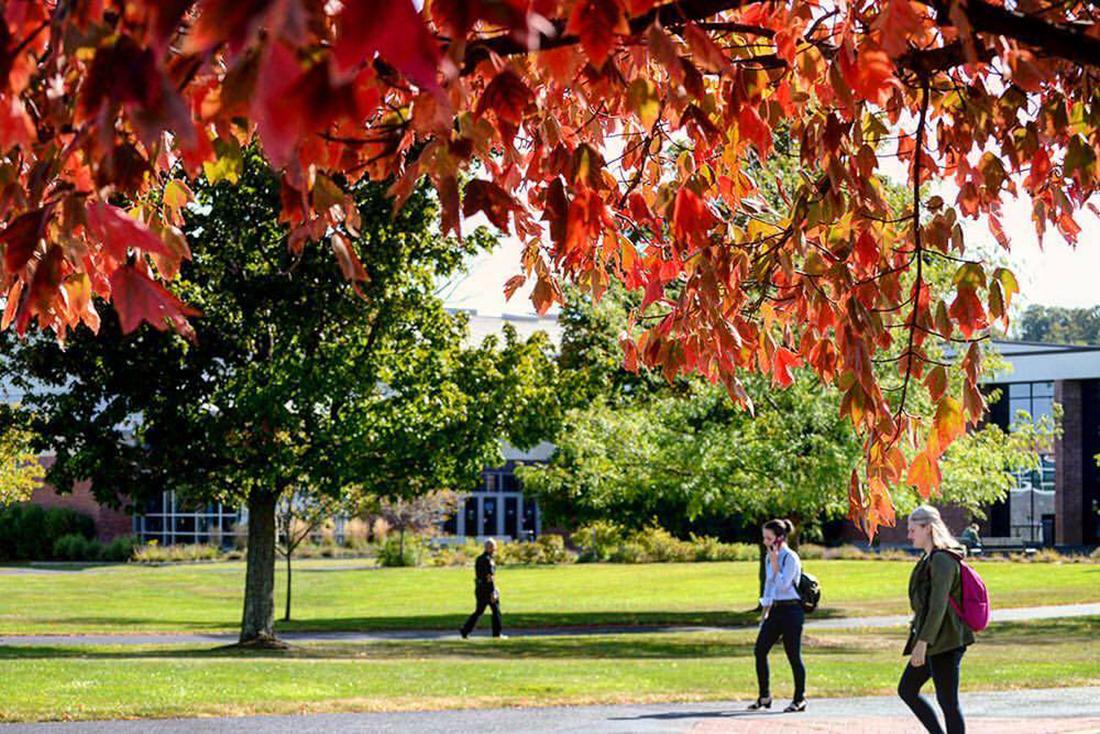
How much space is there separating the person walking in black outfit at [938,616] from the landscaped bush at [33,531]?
51.8m

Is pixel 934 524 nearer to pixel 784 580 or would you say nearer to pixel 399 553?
pixel 784 580

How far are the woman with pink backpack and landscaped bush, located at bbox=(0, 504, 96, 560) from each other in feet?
170

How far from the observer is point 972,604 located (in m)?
9.88

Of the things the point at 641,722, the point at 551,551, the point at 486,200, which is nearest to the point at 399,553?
the point at 551,551

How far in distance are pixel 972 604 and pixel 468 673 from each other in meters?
9.88

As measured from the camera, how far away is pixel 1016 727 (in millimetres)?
12883

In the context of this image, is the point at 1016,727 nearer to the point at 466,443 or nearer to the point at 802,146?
the point at 802,146

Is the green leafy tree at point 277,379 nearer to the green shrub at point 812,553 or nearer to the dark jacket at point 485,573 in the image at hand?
the dark jacket at point 485,573

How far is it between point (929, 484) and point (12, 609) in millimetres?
32736

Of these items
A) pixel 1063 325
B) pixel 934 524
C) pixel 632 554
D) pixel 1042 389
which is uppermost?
pixel 1063 325

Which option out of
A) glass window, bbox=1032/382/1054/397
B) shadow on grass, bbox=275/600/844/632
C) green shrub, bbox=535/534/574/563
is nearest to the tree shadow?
shadow on grass, bbox=275/600/844/632

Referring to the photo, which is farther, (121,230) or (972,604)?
(972,604)

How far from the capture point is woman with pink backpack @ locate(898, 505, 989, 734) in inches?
388

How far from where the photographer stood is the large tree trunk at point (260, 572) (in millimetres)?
23719
